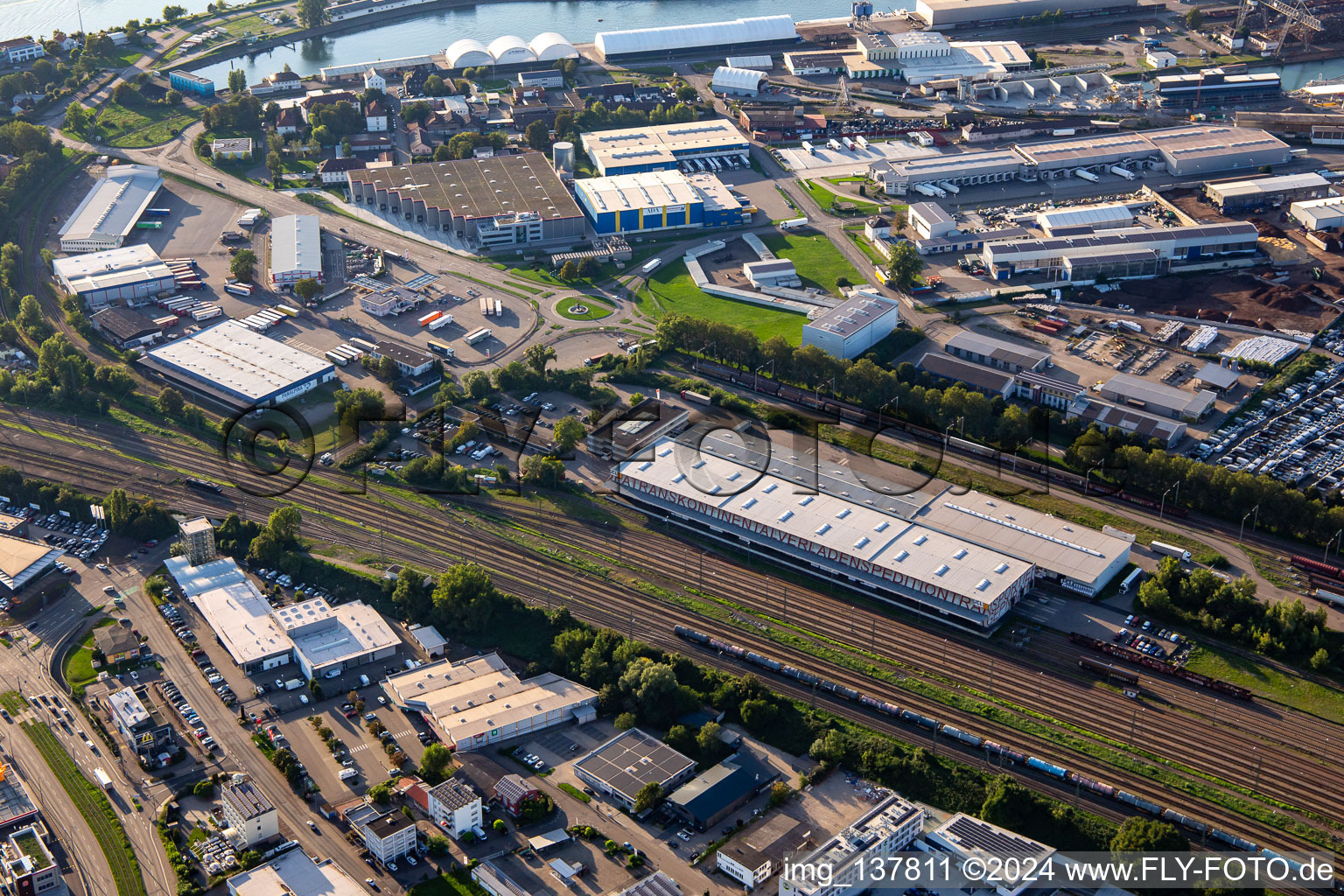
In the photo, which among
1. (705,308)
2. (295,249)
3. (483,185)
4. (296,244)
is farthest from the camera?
(483,185)

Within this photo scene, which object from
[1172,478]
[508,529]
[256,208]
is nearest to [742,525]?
[508,529]

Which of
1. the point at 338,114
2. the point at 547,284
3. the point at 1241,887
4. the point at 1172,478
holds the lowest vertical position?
the point at 1241,887

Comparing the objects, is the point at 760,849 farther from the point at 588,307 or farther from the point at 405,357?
the point at 588,307

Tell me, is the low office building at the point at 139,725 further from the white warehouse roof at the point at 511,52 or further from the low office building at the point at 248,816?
the white warehouse roof at the point at 511,52

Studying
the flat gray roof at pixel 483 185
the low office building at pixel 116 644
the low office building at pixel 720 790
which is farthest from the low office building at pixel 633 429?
the flat gray roof at pixel 483 185

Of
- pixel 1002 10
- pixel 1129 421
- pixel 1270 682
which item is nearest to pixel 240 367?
pixel 1129 421

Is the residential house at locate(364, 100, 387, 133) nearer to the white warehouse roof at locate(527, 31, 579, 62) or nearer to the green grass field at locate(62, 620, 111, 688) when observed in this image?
the white warehouse roof at locate(527, 31, 579, 62)

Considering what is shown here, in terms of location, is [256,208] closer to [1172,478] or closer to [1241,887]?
[1172,478]
